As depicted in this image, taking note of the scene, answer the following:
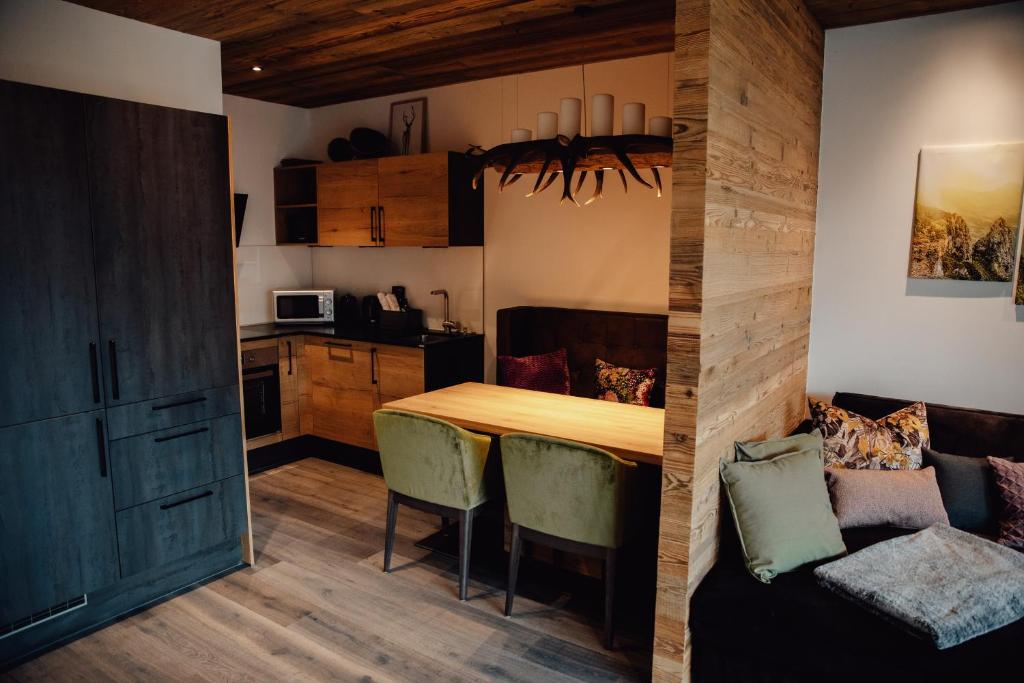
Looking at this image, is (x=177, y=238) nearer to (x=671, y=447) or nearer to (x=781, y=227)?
(x=671, y=447)

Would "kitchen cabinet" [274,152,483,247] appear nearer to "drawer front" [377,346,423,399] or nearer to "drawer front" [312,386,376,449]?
"drawer front" [377,346,423,399]

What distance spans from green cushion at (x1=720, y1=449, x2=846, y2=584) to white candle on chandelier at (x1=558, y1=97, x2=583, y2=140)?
1.50 m

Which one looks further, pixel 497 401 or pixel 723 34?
pixel 497 401

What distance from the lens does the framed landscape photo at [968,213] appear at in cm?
304

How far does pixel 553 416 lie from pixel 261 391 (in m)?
2.56

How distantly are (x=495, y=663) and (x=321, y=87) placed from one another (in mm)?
4062

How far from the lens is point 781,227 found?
289cm

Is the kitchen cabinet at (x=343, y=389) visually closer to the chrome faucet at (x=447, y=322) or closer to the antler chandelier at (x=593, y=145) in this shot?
the chrome faucet at (x=447, y=322)

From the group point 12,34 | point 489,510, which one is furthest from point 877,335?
point 12,34

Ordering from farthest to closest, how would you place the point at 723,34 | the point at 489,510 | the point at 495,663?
the point at 489,510 < the point at 495,663 < the point at 723,34

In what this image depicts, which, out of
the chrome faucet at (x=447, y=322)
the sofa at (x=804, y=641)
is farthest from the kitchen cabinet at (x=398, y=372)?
the sofa at (x=804, y=641)

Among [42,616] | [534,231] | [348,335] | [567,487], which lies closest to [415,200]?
[534,231]

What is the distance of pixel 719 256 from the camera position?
7.27 ft

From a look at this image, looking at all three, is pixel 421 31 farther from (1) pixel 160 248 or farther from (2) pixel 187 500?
(2) pixel 187 500
